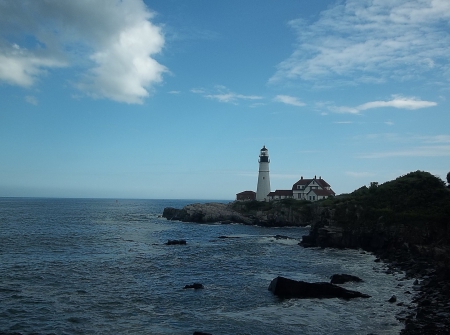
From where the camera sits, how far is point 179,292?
26.9m

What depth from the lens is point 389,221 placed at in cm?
4666

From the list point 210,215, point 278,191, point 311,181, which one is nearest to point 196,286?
point 210,215

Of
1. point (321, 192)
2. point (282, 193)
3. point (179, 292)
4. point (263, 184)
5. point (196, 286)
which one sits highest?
point (263, 184)

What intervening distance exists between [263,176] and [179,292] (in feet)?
276

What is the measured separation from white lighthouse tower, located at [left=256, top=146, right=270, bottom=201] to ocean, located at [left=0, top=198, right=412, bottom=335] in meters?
61.5

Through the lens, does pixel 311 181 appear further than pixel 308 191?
Yes

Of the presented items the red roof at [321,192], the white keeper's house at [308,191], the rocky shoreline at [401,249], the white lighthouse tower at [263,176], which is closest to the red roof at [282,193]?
the white keeper's house at [308,191]

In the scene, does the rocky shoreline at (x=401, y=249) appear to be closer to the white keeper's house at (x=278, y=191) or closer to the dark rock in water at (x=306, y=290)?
the dark rock in water at (x=306, y=290)

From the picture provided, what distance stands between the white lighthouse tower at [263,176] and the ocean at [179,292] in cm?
6146

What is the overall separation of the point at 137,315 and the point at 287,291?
9.95m

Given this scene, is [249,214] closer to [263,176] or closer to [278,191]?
[263,176]

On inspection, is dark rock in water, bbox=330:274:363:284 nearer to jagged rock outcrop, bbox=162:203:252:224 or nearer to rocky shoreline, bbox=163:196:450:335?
rocky shoreline, bbox=163:196:450:335

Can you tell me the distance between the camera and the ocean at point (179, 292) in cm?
1989

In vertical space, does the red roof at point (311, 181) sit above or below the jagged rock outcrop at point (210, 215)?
above
